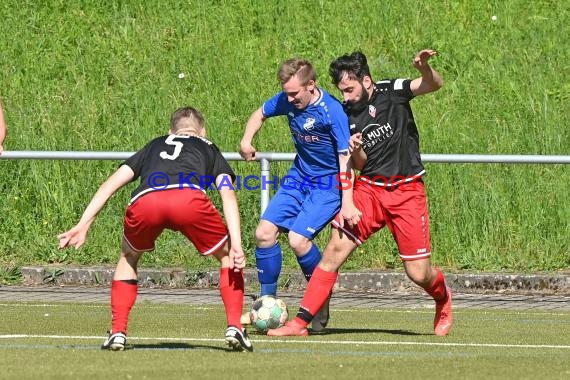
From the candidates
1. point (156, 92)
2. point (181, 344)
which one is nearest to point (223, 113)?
point (156, 92)

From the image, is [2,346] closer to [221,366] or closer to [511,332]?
[221,366]

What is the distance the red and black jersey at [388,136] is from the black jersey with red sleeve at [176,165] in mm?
1810

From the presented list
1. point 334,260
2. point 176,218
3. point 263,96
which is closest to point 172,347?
point 176,218

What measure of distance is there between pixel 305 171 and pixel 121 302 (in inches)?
A: 97.2

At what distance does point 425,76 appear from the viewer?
9406 millimetres

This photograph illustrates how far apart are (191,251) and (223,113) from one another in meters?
3.69

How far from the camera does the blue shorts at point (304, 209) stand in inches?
388

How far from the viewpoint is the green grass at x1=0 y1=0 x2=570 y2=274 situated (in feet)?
48.7

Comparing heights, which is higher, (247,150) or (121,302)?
(247,150)

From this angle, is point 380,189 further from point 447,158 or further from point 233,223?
point 447,158

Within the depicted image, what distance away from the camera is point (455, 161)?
532 inches

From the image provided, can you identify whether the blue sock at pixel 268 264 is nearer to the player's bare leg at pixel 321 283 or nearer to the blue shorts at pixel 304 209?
the blue shorts at pixel 304 209

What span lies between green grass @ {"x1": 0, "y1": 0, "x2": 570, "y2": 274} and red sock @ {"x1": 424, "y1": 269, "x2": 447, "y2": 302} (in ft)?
15.7

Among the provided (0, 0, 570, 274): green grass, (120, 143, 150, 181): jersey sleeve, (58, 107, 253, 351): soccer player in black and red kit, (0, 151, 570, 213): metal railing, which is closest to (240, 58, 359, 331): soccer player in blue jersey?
(58, 107, 253, 351): soccer player in black and red kit
